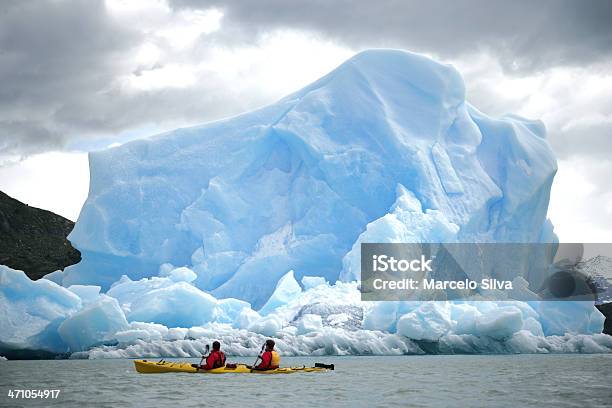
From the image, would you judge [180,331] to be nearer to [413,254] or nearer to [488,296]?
[413,254]

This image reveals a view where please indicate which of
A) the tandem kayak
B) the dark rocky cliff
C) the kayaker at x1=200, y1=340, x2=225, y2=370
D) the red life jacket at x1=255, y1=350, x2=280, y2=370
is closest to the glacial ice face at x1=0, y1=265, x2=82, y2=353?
the tandem kayak

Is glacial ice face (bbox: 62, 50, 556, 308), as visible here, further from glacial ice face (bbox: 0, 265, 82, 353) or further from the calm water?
the calm water

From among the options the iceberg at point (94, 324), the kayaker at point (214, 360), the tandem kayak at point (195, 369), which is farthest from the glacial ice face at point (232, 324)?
the kayaker at point (214, 360)

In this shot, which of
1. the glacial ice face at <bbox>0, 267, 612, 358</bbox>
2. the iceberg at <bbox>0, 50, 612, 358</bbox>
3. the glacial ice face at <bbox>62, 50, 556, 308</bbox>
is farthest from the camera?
the glacial ice face at <bbox>62, 50, 556, 308</bbox>

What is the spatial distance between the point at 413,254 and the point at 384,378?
330 inches

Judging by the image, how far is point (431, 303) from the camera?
71.4ft

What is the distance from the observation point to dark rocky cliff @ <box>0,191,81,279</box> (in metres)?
42.3

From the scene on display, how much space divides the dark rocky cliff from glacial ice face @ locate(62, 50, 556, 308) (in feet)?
51.7

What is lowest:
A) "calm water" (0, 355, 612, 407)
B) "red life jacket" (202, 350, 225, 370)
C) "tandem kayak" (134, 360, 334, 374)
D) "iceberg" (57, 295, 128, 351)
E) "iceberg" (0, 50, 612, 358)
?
"calm water" (0, 355, 612, 407)

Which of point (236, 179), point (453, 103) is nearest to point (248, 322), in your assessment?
point (236, 179)

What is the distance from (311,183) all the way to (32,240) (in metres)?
24.0

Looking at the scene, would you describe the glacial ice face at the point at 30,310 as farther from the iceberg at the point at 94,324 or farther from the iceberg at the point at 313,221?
the iceberg at the point at 94,324

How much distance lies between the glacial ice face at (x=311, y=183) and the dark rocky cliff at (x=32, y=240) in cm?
1575

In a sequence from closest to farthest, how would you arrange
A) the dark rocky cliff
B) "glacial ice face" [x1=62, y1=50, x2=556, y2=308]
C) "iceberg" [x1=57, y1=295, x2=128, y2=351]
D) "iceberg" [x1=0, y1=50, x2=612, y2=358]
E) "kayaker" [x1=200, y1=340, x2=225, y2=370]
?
"kayaker" [x1=200, y1=340, x2=225, y2=370] → "iceberg" [x1=57, y1=295, x2=128, y2=351] → "iceberg" [x1=0, y1=50, x2=612, y2=358] → "glacial ice face" [x1=62, y1=50, x2=556, y2=308] → the dark rocky cliff
